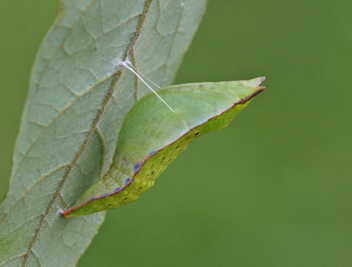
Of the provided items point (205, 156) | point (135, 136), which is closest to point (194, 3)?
point (135, 136)

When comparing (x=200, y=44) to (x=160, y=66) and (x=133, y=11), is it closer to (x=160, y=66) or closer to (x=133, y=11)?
(x=160, y=66)

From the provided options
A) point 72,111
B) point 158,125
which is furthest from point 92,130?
point 158,125

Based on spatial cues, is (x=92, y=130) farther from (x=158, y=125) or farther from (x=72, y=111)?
(x=158, y=125)

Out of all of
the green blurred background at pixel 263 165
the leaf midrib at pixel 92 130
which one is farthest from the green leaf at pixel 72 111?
the green blurred background at pixel 263 165

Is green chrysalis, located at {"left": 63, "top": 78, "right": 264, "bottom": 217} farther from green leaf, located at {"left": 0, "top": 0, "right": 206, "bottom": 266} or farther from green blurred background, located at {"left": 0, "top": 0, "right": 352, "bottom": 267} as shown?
green blurred background, located at {"left": 0, "top": 0, "right": 352, "bottom": 267}

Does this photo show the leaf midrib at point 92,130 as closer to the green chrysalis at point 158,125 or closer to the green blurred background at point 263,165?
the green chrysalis at point 158,125

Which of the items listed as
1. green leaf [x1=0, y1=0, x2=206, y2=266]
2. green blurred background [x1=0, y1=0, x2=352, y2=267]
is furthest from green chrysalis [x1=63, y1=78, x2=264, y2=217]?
green blurred background [x1=0, y1=0, x2=352, y2=267]

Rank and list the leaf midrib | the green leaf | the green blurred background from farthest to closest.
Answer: the green blurred background, the leaf midrib, the green leaf
